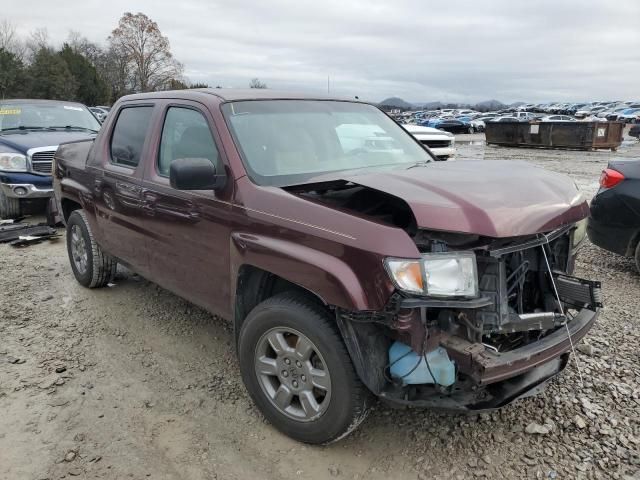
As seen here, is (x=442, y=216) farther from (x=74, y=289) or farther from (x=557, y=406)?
(x=74, y=289)

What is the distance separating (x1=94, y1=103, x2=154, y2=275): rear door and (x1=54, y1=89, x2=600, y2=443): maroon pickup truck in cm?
7

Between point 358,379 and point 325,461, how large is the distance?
56cm

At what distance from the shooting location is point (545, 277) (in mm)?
2943

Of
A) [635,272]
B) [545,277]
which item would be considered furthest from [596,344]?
[635,272]

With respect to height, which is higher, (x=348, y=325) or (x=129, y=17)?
(x=129, y=17)

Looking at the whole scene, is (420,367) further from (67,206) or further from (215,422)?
(67,206)

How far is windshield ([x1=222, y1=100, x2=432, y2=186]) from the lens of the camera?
10.4ft

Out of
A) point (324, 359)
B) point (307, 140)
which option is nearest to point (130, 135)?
point (307, 140)

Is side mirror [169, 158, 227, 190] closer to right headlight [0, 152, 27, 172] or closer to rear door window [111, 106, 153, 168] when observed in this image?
rear door window [111, 106, 153, 168]

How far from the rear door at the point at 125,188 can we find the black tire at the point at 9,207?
421 centimetres

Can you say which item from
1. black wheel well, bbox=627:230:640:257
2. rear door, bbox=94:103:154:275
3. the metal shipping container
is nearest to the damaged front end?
rear door, bbox=94:103:154:275

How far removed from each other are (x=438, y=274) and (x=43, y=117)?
8.76m

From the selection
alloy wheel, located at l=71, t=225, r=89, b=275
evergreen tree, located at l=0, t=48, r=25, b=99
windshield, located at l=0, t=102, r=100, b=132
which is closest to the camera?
alloy wheel, located at l=71, t=225, r=89, b=275

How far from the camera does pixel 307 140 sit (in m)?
3.46
